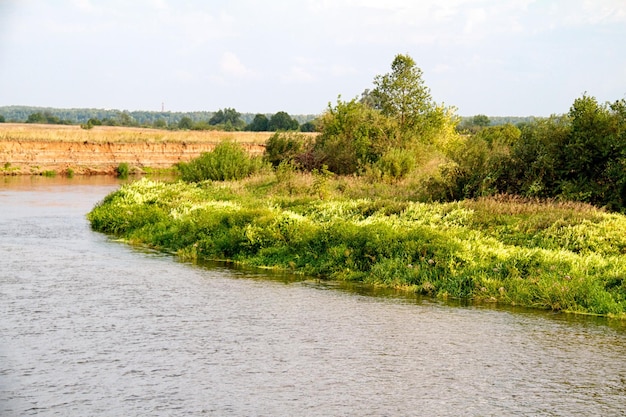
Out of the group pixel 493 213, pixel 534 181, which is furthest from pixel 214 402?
pixel 534 181

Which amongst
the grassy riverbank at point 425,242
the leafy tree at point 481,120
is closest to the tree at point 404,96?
the grassy riverbank at point 425,242

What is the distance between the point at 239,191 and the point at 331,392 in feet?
60.8

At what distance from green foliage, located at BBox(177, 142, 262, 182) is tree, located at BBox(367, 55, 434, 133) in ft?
28.6

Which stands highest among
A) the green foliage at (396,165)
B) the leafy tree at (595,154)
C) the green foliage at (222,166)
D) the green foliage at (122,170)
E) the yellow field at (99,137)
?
the leafy tree at (595,154)

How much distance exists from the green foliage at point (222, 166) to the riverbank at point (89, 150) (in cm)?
2045

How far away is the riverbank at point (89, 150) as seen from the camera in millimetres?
56281

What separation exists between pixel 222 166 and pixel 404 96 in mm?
11217

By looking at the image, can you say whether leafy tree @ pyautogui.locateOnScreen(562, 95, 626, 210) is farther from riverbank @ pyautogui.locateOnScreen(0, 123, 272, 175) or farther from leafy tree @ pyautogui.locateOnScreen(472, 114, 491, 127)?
leafy tree @ pyautogui.locateOnScreen(472, 114, 491, 127)

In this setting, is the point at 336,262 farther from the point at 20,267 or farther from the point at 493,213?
the point at 20,267

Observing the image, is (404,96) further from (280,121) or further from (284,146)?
(280,121)

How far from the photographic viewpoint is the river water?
932 centimetres

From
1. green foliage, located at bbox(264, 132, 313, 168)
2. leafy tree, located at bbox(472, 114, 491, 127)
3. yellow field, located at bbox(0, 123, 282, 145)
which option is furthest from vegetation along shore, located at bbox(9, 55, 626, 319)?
leafy tree, located at bbox(472, 114, 491, 127)

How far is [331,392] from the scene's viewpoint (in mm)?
9703

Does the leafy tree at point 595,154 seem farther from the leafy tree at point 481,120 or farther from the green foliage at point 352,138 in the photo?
the leafy tree at point 481,120
